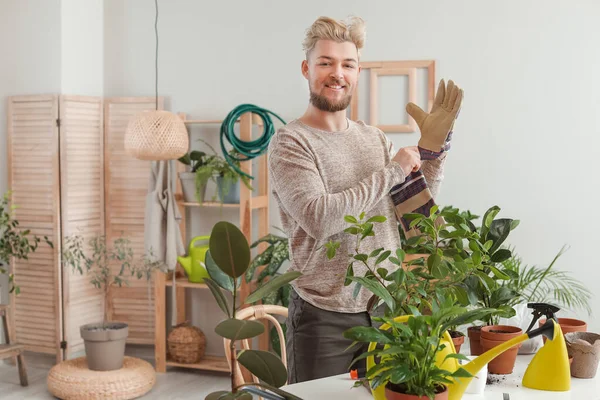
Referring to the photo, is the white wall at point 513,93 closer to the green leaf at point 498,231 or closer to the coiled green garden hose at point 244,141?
the coiled green garden hose at point 244,141

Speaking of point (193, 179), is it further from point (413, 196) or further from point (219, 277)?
point (219, 277)

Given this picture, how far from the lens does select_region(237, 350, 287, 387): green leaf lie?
43.3 inches

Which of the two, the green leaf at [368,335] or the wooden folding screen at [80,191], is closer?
the green leaf at [368,335]

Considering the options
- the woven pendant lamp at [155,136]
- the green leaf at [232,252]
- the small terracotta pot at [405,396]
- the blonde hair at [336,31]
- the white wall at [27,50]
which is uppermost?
the white wall at [27,50]

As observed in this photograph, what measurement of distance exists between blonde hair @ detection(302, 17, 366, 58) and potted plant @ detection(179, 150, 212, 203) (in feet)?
7.78

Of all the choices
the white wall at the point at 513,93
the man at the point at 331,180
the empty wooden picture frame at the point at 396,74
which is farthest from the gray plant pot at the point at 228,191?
the man at the point at 331,180

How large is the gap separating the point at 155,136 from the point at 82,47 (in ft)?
3.46

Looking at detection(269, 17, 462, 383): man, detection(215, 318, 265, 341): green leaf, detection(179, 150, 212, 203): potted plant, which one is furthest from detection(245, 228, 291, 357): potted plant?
detection(215, 318, 265, 341): green leaf

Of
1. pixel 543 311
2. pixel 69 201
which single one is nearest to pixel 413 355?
pixel 543 311

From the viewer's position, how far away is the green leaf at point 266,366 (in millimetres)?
1101

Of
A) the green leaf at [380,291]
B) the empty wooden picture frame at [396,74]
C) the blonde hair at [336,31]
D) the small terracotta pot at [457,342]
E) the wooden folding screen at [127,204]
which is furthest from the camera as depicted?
the wooden folding screen at [127,204]

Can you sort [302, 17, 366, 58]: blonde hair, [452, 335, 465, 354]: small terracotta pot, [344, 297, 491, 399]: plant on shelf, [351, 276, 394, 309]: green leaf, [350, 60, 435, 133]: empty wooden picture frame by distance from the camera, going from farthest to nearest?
[350, 60, 435, 133]: empty wooden picture frame < [302, 17, 366, 58]: blonde hair < [452, 335, 465, 354]: small terracotta pot < [351, 276, 394, 309]: green leaf < [344, 297, 491, 399]: plant on shelf

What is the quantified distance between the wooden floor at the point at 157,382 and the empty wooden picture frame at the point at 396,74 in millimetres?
1806

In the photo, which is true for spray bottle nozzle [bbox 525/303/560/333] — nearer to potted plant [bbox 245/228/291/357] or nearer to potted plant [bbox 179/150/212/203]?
potted plant [bbox 245/228/291/357]
